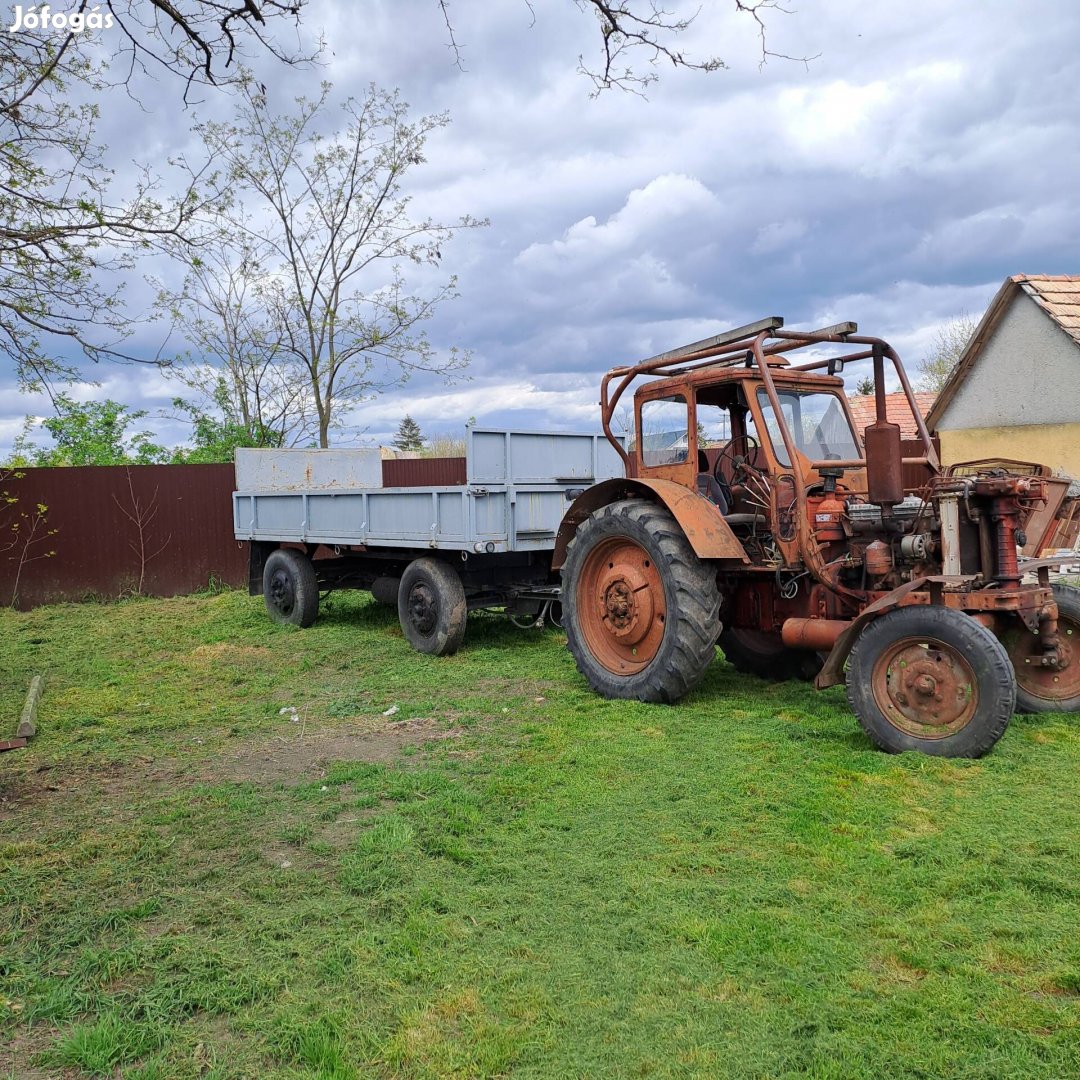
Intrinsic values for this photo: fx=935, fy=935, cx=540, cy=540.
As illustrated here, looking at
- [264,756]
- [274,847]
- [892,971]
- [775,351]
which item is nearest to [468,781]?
[274,847]

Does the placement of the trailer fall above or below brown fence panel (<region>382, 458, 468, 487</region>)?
below

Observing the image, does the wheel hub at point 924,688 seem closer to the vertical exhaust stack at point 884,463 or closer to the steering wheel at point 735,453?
the vertical exhaust stack at point 884,463

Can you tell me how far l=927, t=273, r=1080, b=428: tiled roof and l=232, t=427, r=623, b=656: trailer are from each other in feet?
27.2

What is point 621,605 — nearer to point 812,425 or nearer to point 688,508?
point 688,508

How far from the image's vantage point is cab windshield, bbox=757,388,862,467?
6.20 m

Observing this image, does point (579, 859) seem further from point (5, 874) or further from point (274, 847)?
point (5, 874)

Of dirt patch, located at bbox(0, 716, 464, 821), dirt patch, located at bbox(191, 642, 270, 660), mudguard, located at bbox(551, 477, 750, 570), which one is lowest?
dirt patch, located at bbox(0, 716, 464, 821)

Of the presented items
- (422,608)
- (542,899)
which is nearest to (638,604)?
(422,608)

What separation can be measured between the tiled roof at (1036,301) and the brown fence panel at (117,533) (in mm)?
11788

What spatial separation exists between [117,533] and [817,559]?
11.5 m

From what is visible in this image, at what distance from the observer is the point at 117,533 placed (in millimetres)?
13969

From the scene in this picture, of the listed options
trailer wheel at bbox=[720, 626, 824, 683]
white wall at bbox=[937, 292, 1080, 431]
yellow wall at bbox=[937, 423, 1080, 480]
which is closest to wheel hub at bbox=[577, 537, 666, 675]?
trailer wheel at bbox=[720, 626, 824, 683]

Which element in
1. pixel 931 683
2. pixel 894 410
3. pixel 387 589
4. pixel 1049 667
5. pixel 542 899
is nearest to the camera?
pixel 542 899

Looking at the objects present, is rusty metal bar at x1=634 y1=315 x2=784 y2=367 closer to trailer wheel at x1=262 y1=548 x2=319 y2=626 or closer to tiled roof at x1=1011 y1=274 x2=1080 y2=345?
trailer wheel at x1=262 y1=548 x2=319 y2=626
